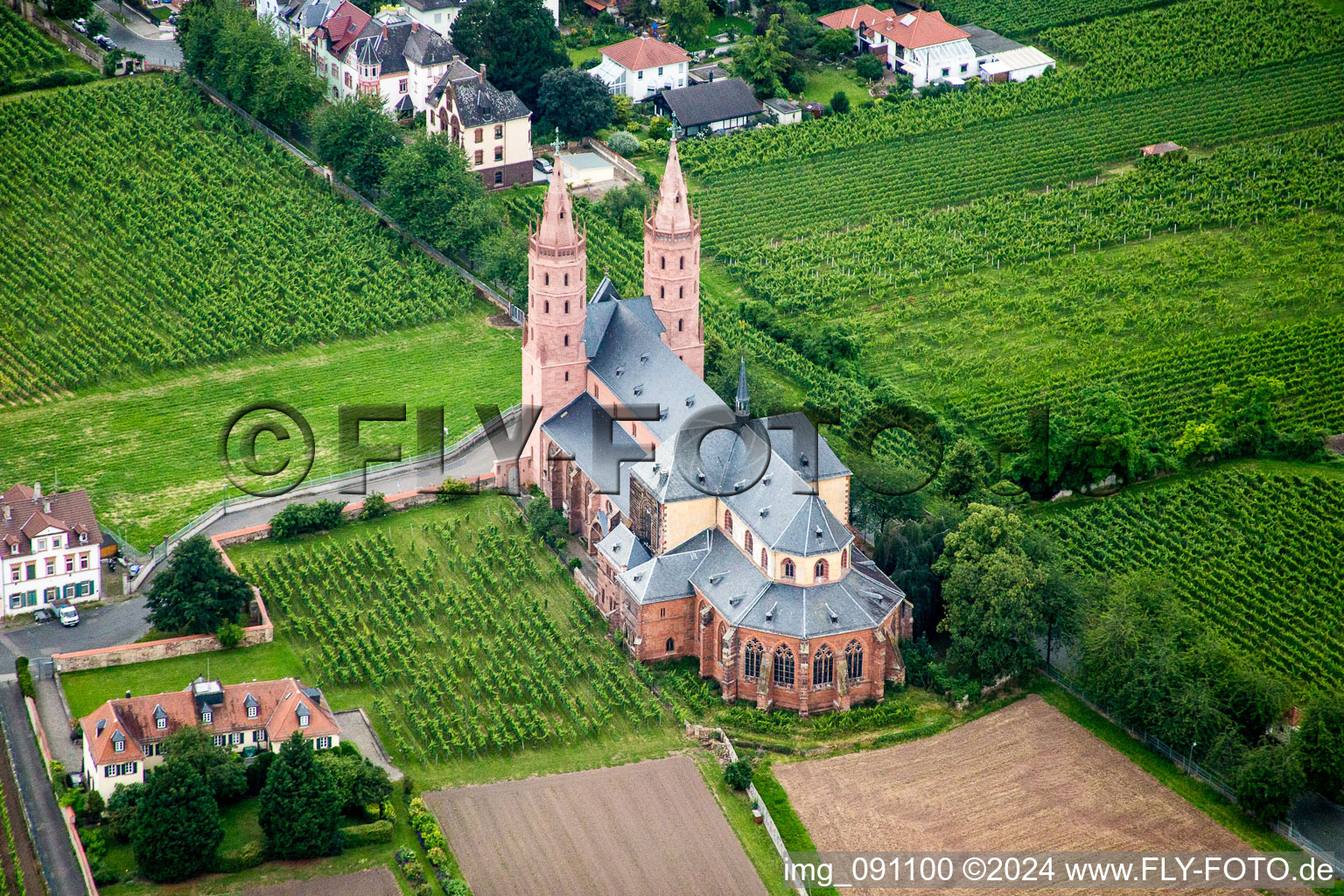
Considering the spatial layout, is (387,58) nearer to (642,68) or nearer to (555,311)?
(642,68)

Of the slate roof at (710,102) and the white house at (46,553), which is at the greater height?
the slate roof at (710,102)

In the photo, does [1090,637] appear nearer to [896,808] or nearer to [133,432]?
[896,808]

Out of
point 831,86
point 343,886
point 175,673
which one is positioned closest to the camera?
point 343,886

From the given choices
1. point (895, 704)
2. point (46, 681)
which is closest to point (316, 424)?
point (46, 681)

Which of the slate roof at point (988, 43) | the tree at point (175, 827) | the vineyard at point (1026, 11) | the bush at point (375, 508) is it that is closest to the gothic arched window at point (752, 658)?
the bush at point (375, 508)

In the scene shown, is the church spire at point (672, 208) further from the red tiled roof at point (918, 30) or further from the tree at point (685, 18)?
the red tiled roof at point (918, 30)

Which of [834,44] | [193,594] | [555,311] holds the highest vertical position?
[834,44]

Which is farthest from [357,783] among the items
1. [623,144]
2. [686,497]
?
[623,144]
